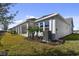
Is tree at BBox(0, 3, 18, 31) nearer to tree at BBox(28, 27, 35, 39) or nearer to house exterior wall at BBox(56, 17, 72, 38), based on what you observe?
tree at BBox(28, 27, 35, 39)

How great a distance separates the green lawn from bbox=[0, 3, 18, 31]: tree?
0.13m

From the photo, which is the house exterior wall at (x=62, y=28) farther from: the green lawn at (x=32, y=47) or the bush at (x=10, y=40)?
the bush at (x=10, y=40)

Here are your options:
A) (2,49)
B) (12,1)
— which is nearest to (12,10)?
(12,1)

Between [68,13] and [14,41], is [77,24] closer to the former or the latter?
[68,13]

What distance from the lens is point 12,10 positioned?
5.34 metres

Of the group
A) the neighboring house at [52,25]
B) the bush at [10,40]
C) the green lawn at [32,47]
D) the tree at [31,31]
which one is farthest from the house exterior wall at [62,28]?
the bush at [10,40]

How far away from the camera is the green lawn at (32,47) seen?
533cm

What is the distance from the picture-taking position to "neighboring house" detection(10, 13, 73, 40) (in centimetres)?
535

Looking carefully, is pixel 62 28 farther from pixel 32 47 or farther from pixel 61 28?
pixel 32 47

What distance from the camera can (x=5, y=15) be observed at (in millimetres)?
5383

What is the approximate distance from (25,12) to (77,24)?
579mm

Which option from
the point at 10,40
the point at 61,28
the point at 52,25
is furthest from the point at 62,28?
Answer: the point at 10,40

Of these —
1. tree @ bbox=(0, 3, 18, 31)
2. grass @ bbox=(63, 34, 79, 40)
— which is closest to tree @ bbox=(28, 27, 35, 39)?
tree @ bbox=(0, 3, 18, 31)

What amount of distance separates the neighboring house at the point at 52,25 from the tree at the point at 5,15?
10 cm
